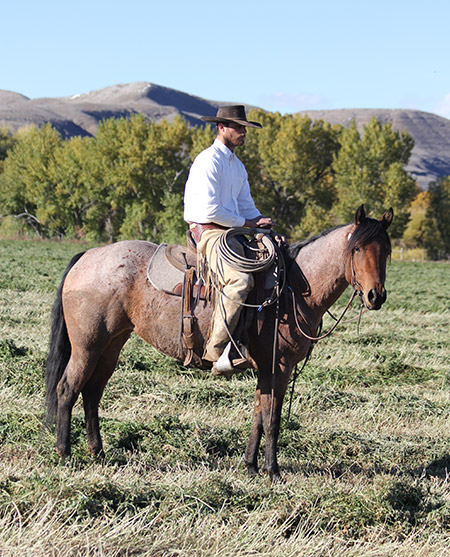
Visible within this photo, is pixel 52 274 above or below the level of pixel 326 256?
below

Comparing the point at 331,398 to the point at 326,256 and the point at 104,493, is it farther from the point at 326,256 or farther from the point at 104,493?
the point at 104,493

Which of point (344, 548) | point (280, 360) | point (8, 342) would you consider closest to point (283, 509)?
point (344, 548)

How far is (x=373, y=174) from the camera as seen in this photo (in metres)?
60.4

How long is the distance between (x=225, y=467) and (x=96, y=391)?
59.2 inches

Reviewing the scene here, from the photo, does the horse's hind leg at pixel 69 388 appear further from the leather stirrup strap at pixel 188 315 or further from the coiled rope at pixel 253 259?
the coiled rope at pixel 253 259

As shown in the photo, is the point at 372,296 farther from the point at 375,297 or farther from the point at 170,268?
the point at 170,268

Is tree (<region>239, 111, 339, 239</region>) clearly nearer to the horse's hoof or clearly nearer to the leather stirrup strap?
the leather stirrup strap

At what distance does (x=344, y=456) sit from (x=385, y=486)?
1158mm

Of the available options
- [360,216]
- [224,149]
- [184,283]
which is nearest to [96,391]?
[184,283]

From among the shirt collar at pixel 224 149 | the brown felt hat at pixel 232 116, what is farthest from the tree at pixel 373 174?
the shirt collar at pixel 224 149

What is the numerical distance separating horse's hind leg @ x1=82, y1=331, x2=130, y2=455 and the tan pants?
3.62 feet

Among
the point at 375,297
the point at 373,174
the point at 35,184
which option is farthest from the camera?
the point at 35,184

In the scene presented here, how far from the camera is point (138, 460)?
19.8 ft

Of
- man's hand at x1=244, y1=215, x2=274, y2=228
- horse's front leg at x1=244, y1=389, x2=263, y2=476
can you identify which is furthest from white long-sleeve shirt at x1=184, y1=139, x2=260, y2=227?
horse's front leg at x1=244, y1=389, x2=263, y2=476
